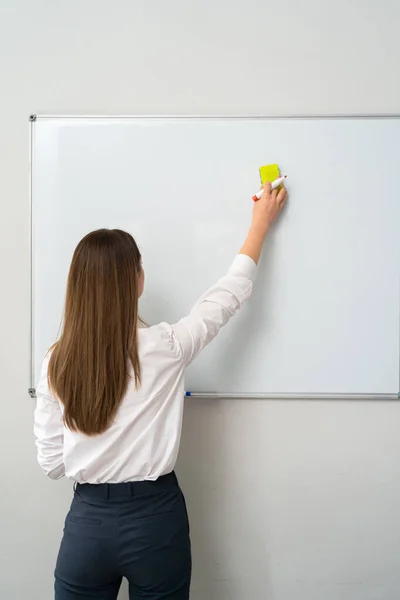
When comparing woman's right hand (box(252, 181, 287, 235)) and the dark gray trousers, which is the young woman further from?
woman's right hand (box(252, 181, 287, 235))

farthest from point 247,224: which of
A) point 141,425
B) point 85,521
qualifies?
point 85,521

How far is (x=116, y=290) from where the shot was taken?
3.66 feet

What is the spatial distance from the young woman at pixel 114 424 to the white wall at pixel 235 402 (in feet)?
1.42

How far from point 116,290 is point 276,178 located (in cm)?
71

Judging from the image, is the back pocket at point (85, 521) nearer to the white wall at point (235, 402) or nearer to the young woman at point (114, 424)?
the young woman at point (114, 424)

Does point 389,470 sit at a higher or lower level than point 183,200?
lower

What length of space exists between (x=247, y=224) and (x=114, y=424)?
78cm

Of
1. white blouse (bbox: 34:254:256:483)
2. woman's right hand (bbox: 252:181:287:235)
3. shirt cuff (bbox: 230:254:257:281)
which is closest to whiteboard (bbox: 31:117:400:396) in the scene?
woman's right hand (bbox: 252:181:287:235)

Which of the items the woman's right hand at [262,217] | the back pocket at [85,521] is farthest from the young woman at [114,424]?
the woman's right hand at [262,217]

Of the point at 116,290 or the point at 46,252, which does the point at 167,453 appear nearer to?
the point at 116,290

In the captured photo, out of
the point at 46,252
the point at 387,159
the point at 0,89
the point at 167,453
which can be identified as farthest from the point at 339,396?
the point at 0,89

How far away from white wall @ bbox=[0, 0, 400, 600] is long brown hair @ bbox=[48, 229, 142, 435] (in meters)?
0.53

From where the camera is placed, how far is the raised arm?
1215 millimetres

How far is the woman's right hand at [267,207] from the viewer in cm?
148
